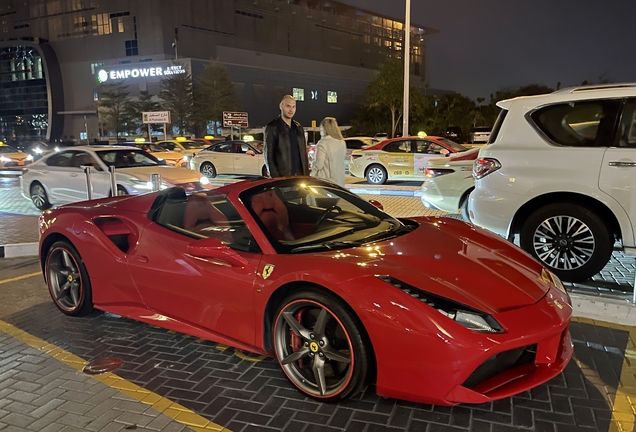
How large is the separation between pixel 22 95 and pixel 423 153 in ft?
251

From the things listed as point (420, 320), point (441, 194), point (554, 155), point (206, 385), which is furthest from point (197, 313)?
point (441, 194)

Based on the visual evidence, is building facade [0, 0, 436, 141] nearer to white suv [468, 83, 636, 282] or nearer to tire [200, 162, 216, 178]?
tire [200, 162, 216, 178]

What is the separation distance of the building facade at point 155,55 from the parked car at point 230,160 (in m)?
41.2

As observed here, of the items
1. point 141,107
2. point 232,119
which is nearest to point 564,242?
point 232,119

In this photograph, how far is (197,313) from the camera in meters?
3.74

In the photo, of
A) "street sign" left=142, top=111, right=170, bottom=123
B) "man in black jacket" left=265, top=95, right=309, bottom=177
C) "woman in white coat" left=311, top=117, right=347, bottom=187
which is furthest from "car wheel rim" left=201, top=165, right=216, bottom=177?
"street sign" left=142, top=111, right=170, bottom=123

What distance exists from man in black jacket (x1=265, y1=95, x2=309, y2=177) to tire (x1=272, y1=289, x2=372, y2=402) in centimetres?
315

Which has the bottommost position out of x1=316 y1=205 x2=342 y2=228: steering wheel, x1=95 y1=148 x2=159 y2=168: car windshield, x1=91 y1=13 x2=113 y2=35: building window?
x1=316 y1=205 x2=342 y2=228: steering wheel

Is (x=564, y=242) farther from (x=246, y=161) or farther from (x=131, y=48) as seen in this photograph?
(x=131, y=48)

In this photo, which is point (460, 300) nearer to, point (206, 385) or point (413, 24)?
point (206, 385)

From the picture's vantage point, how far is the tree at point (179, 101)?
53.9 meters

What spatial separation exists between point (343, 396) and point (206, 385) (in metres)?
A: 1.01

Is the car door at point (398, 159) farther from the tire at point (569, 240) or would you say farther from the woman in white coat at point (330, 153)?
the tire at point (569, 240)

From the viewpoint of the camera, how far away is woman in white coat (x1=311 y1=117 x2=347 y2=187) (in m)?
6.68
